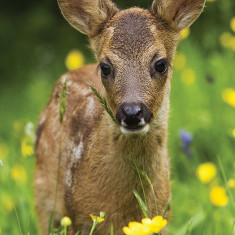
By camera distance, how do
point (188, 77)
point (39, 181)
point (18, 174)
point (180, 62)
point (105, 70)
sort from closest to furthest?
point (105, 70) < point (39, 181) < point (18, 174) < point (188, 77) < point (180, 62)

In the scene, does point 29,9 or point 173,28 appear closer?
point 173,28

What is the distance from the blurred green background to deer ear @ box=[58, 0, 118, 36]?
40.0 inches

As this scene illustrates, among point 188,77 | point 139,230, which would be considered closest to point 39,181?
point 188,77

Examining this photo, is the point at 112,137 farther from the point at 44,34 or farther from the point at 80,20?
the point at 44,34

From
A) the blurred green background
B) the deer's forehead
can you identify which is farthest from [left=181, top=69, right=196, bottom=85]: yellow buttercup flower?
the deer's forehead

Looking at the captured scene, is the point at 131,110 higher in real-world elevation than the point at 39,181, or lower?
higher

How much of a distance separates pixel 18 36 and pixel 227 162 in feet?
20.4

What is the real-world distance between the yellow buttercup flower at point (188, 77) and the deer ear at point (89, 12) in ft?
8.06

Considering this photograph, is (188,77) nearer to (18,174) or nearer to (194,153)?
(194,153)

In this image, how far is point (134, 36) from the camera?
459 cm

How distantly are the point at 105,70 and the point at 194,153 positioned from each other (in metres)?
1.86

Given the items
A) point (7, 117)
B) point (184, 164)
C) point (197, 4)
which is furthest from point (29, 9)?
point (197, 4)

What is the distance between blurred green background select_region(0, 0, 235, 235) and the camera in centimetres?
571

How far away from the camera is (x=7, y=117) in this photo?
10227mm
